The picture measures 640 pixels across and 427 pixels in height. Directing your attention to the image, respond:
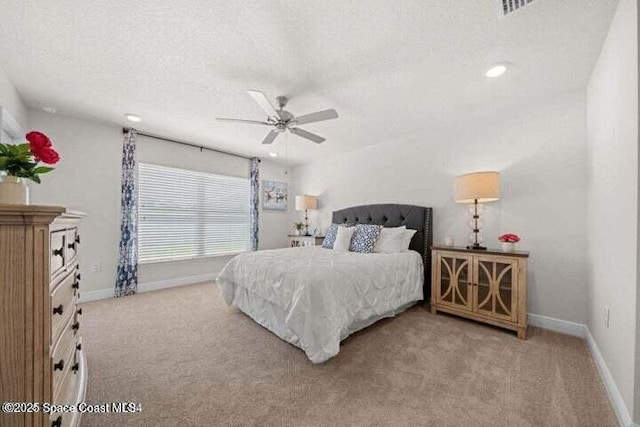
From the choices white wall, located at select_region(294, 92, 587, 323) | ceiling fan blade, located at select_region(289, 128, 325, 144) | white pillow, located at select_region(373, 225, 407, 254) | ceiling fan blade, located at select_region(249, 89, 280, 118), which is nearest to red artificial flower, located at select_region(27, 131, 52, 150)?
ceiling fan blade, located at select_region(249, 89, 280, 118)

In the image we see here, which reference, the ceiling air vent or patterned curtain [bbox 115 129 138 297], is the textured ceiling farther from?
patterned curtain [bbox 115 129 138 297]

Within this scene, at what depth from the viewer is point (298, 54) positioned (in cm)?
193

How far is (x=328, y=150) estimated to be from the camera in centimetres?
459

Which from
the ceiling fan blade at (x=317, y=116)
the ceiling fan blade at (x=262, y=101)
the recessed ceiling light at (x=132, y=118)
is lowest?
the ceiling fan blade at (x=317, y=116)

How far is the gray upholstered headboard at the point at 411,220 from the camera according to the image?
132 inches

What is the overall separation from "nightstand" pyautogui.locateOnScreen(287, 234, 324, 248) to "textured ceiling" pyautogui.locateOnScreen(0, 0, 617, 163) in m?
2.33

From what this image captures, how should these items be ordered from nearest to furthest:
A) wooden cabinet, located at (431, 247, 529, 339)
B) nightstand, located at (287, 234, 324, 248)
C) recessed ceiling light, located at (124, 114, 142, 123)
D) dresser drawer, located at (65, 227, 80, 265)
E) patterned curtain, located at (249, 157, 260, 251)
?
1. dresser drawer, located at (65, 227, 80, 265)
2. wooden cabinet, located at (431, 247, 529, 339)
3. recessed ceiling light, located at (124, 114, 142, 123)
4. nightstand, located at (287, 234, 324, 248)
5. patterned curtain, located at (249, 157, 260, 251)

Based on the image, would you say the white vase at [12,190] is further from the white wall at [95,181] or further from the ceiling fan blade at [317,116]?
the white wall at [95,181]

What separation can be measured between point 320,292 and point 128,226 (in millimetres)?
3335

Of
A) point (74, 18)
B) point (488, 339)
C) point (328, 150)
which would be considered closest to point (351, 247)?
point (488, 339)

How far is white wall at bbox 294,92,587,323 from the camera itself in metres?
2.48

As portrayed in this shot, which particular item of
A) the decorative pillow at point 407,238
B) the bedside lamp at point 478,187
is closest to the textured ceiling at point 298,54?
the bedside lamp at point 478,187

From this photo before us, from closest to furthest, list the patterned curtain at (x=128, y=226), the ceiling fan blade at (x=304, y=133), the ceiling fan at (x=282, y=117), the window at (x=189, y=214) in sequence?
the ceiling fan at (x=282, y=117) → the ceiling fan blade at (x=304, y=133) → the patterned curtain at (x=128, y=226) → the window at (x=189, y=214)

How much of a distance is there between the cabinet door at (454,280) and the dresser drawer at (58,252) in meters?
3.15
